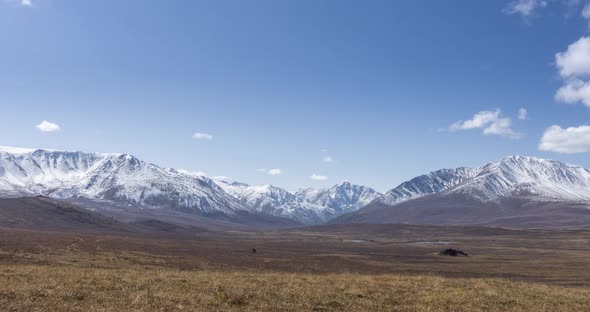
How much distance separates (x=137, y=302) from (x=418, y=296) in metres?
13.1

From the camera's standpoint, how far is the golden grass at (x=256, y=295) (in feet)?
61.1

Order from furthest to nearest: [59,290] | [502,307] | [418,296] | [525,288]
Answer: [525,288]
[418,296]
[502,307]
[59,290]

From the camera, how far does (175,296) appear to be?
20.4 m

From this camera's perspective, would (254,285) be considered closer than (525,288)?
Yes

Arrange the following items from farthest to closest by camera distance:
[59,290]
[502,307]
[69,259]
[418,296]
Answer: [69,259]
[418,296]
[502,307]
[59,290]

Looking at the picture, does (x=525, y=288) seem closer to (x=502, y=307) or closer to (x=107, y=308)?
(x=502, y=307)

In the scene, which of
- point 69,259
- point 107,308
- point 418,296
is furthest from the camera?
point 69,259

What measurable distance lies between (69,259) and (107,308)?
3695cm

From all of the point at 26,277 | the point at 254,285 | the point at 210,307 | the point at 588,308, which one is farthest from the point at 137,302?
the point at 588,308

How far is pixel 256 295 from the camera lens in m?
21.8

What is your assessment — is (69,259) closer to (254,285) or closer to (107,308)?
(254,285)

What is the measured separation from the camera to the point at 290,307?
64.6ft

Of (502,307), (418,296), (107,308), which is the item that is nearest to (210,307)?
(107,308)

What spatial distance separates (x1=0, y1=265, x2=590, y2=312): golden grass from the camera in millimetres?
18609
